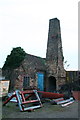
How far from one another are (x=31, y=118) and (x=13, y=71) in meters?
7.71

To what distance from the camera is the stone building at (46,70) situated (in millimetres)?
12977

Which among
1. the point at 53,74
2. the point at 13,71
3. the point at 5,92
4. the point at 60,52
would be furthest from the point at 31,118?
the point at 60,52

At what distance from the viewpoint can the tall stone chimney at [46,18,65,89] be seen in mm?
16234

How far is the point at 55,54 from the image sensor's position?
1681cm

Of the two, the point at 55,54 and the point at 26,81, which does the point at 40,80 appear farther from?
the point at 55,54

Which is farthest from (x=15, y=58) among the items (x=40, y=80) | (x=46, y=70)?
(x=46, y=70)

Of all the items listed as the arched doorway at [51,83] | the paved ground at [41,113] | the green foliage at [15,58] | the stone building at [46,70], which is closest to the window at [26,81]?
the stone building at [46,70]

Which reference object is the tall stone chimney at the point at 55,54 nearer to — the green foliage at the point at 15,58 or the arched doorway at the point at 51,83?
the arched doorway at the point at 51,83

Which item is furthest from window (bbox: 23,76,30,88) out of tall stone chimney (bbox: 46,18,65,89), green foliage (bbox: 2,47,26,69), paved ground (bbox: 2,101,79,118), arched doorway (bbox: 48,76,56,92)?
paved ground (bbox: 2,101,79,118)

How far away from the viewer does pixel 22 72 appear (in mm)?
13211

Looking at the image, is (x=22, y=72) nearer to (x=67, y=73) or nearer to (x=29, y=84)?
(x=29, y=84)

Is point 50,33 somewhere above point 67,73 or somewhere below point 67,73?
above

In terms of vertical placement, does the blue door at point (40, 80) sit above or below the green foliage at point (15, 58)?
below

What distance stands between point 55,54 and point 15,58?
5418mm
